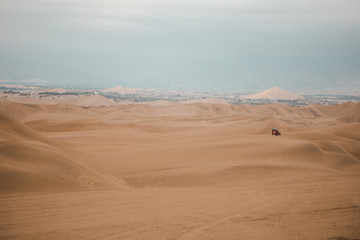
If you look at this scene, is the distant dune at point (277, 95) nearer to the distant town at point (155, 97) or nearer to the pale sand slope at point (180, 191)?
the distant town at point (155, 97)

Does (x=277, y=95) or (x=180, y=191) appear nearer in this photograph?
(x=180, y=191)

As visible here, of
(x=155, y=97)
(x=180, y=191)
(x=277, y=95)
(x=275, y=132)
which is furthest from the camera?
(x=277, y=95)

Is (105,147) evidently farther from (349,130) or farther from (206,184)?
(349,130)

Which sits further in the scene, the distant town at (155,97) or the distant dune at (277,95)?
the distant dune at (277,95)

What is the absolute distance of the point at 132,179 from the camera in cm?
1593

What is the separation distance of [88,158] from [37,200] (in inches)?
375

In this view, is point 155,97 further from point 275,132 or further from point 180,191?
point 180,191

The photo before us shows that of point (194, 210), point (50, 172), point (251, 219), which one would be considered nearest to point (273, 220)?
point (251, 219)

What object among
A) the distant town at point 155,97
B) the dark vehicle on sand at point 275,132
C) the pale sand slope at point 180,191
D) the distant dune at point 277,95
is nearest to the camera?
the pale sand slope at point 180,191

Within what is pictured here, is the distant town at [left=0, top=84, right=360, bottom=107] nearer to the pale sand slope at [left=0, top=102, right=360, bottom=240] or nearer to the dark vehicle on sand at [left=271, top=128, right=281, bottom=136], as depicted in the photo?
the dark vehicle on sand at [left=271, top=128, right=281, bottom=136]

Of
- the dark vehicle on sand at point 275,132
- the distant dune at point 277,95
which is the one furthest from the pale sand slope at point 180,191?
the distant dune at point 277,95

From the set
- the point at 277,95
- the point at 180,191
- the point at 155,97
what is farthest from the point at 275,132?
the point at 277,95

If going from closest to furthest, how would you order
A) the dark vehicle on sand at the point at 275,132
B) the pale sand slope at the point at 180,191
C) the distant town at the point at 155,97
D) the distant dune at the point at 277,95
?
the pale sand slope at the point at 180,191, the dark vehicle on sand at the point at 275,132, the distant town at the point at 155,97, the distant dune at the point at 277,95

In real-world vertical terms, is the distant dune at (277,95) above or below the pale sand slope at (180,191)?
above
